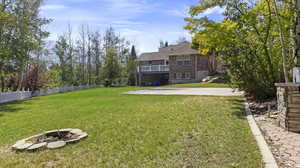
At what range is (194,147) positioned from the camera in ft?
12.2

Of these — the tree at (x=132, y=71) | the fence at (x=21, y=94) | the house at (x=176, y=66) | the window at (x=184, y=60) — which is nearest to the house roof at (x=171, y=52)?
the house at (x=176, y=66)

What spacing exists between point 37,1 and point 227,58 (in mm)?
17228

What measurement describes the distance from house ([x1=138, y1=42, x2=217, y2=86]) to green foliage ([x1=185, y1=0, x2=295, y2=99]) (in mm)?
20110

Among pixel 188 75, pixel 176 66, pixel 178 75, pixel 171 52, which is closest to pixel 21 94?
pixel 176 66

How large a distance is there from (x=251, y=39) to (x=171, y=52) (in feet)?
80.6

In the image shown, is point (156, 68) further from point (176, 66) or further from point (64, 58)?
point (64, 58)

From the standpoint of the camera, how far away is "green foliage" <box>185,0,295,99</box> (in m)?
7.52

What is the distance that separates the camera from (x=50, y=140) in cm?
451

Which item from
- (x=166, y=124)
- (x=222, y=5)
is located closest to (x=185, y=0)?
(x=222, y=5)

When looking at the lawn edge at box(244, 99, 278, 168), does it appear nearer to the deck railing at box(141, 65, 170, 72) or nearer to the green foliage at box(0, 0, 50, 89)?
the green foliage at box(0, 0, 50, 89)

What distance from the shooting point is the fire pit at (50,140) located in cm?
402

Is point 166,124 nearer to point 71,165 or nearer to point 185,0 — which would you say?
point 71,165

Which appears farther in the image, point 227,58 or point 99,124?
point 227,58

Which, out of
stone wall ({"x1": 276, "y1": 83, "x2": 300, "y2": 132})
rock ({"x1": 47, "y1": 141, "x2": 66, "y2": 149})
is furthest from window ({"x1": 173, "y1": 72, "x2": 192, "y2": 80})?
rock ({"x1": 47, "y1": 141, "x2": 66, "y2": 149})
